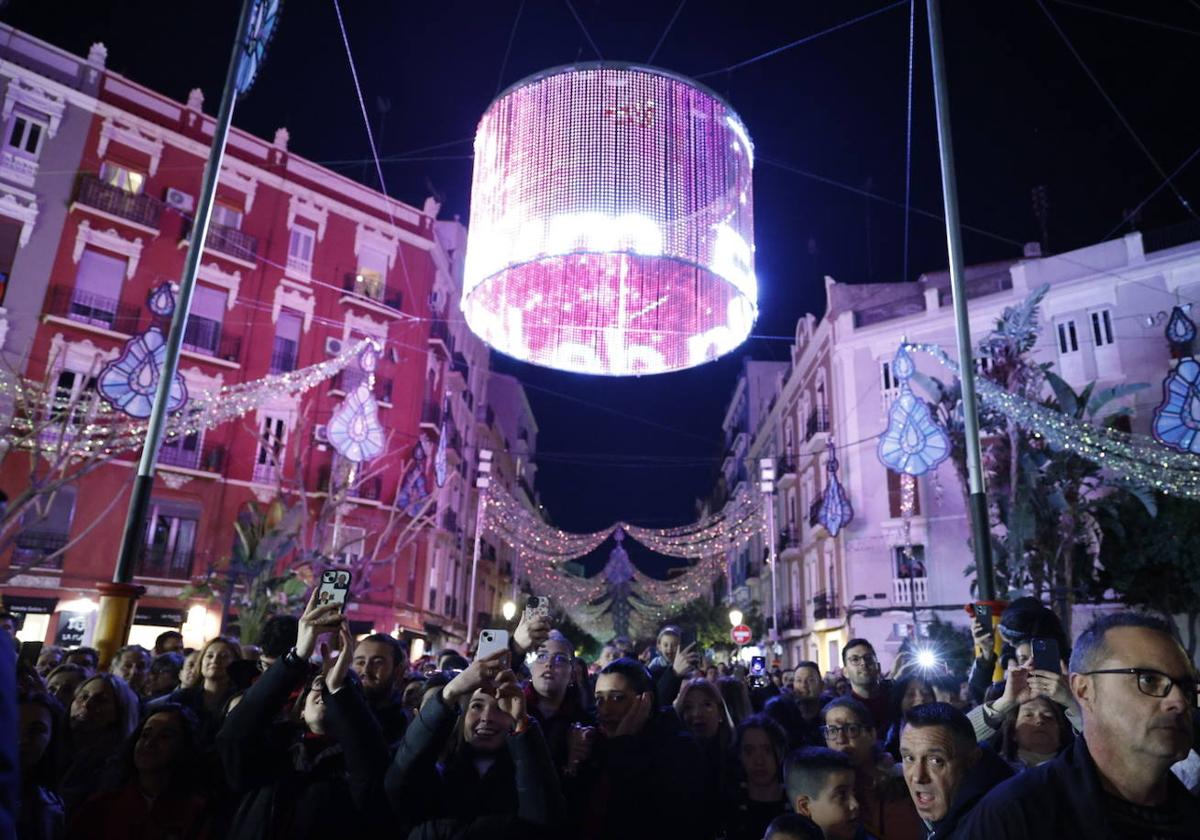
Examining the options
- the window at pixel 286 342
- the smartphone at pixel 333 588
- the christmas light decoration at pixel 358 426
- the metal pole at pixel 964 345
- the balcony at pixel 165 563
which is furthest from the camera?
the window at pixel 286 342

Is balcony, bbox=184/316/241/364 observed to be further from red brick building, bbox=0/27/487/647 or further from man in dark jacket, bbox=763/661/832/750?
man in dark jacket, bbox=763/661/832/750

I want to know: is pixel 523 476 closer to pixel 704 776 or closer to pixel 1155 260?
pixel 1155 260

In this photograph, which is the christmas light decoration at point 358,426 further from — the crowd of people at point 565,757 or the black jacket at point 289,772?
the black jacket at point 289,772

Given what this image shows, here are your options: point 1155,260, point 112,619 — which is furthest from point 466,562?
point 112,619

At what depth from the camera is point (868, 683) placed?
259 inches

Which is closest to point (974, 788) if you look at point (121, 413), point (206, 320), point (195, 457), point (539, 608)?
point (539, 608)

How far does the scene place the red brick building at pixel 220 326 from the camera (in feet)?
74.6

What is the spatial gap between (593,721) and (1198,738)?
2.86 m

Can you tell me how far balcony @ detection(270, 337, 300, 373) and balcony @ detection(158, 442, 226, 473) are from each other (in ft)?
10.7

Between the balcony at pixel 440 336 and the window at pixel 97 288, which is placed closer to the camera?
the window at pixel 97 288

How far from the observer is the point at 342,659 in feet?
11.4

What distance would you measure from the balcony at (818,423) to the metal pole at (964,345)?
21948 millimetres

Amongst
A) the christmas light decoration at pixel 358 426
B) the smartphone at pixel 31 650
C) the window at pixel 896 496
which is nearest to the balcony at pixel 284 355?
the christmas light decoration at pixel 358 426

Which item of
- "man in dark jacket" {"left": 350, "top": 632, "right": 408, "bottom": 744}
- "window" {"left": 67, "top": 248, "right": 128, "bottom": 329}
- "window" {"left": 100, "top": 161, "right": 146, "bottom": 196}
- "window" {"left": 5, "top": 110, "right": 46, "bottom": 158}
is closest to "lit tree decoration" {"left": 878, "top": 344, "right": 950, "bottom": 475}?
"man in dark jacket" {"left": 350, "top": 632, "right": 408, "bottom": 744}
